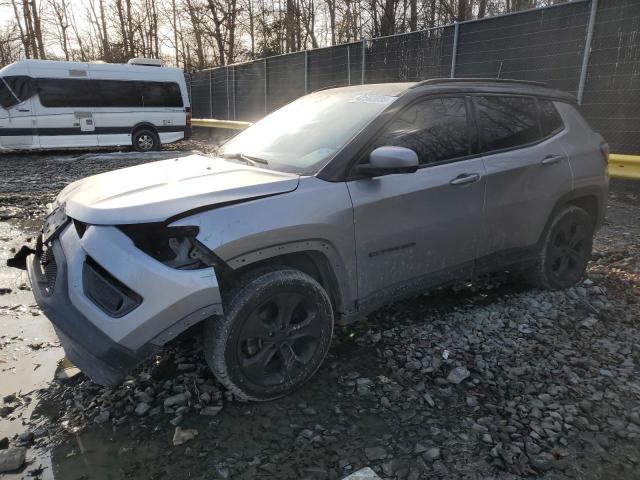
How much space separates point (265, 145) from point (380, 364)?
169 cm

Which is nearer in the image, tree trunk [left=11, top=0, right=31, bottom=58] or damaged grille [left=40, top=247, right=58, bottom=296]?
damaged grille [left=40, top=247, right=58, bottom=296]

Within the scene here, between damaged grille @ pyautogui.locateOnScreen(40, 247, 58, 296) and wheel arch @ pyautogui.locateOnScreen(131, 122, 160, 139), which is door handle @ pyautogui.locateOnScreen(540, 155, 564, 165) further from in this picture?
wheel arch @ pyautogui.locateOnScreen(131, 122, 160, 139)

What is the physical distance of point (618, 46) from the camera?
7.13 m

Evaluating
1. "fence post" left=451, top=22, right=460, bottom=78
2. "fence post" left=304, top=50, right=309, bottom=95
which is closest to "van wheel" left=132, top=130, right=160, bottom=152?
"fence post" left=304, top=50, right=309, bottom=95

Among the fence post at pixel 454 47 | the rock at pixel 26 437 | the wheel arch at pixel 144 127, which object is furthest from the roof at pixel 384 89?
the wheel arch at pixel 144 127

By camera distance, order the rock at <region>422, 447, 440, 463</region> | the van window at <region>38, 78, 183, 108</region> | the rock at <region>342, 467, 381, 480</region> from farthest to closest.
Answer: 1. the van window at <region>38, 78, 183, 108</region>
2. the rock at <region>422, 447, 440, 463</region>
3. the rock at <region>342, 467, 381, 480</region>

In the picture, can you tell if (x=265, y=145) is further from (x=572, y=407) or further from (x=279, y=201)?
(x=572, y=407)

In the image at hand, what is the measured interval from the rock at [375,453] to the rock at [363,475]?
86mm

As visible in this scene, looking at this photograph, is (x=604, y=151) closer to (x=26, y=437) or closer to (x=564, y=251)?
(x=564, y=251)

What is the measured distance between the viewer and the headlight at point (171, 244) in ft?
7.18

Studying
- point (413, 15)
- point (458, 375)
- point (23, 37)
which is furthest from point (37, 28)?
point (458, 375)

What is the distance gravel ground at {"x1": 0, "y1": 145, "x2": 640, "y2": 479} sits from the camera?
2160mm

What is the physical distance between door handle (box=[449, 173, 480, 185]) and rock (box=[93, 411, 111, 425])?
2465mm

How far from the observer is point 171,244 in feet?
7.36
